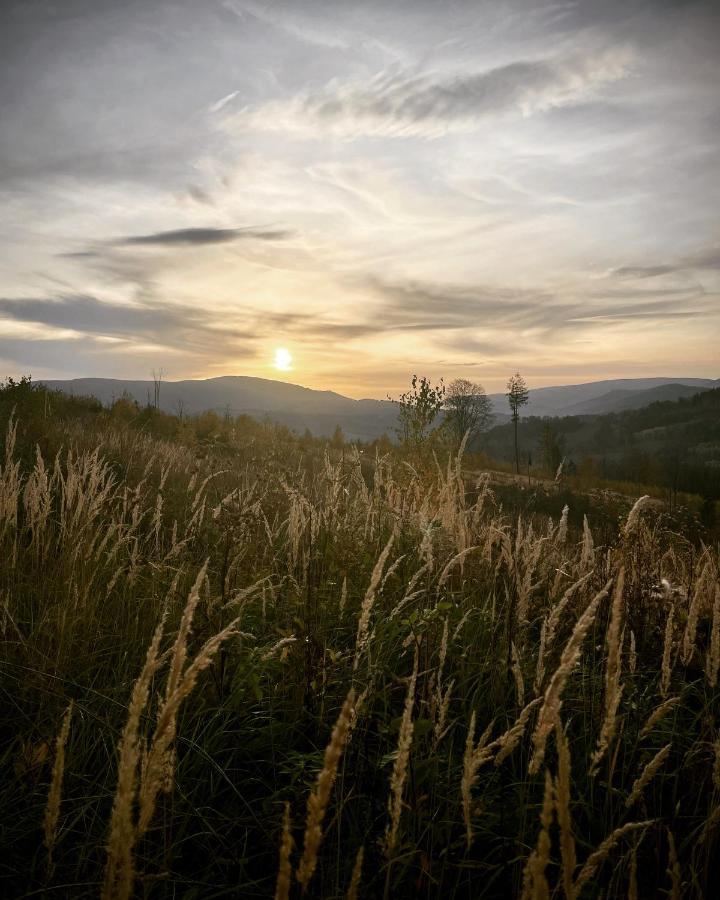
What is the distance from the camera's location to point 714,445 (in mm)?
88688

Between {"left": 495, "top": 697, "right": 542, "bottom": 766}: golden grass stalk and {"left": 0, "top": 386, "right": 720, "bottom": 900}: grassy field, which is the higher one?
{"left": 495, "top": 697, "right": 542, "bottom": 766}: golden grass stalk

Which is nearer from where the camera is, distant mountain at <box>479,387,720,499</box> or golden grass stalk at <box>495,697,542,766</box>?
golden grass stalk at <box>495,697,542,766</box>

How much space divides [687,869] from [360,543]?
2.46 metres

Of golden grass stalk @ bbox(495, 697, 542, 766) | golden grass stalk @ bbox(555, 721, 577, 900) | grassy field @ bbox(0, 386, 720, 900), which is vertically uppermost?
golden grass stalk @ bbox(555, 721, 577, 900)

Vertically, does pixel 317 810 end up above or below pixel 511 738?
above

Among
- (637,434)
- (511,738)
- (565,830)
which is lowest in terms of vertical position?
(511,738)

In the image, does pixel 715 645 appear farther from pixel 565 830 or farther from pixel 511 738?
pixel 565 830

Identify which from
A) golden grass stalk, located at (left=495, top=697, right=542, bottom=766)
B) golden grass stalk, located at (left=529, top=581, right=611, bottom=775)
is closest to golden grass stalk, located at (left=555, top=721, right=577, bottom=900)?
golden grass stalk, located at (left=529, top=581, right=611, bottom=775)

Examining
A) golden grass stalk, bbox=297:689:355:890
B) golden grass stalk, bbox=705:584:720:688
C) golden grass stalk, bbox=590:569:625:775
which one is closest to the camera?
golden grass stalk, bbox=297:689:355:890

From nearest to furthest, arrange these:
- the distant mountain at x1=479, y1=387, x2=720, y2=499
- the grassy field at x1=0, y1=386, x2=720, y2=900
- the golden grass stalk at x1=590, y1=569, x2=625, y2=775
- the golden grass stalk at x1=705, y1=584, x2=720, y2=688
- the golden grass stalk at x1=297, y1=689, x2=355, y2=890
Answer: the golden grass stalk at x1=297, y1=689, x2=355, y2=890 → the grassy field at x1=0, y1=386, x2=720, y2=900 → the golden grass stalk at x1=590, y1=569, x2=625, y2=775 → the golden grass stalk at x1=705, y1=584, x2=720, y2=688 → the distant mountain at x1=479, y1=387, x2=720, y2=499

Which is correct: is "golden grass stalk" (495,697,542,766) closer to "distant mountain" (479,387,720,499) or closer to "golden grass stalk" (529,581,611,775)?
"golden grass stalk" (529,581,611,775)

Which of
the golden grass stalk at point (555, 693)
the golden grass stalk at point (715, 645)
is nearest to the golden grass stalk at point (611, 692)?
the golden grass stalk at point (555, 693)

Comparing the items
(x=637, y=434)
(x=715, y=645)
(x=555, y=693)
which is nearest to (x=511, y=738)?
(x=555, y=693)

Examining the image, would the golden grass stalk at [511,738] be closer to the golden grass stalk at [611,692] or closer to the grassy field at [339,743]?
the grassy field at [339,743]
